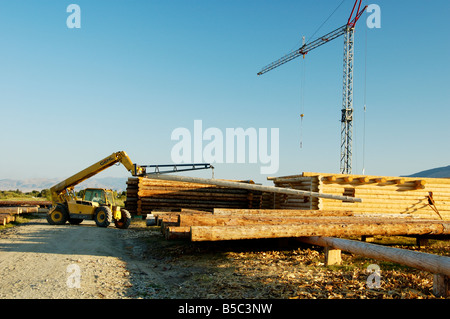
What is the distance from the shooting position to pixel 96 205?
1716 centimetres

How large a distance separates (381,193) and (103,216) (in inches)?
590

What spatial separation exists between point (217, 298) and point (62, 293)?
8.40 feet

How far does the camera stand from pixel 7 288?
237 inches

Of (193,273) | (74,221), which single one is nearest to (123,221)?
(74,221)

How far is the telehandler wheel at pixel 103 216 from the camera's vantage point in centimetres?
1653

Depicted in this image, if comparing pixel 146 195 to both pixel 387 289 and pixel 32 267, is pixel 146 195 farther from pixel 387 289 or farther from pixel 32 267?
pixel 387 289

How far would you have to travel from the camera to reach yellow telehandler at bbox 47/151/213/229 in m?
16.7

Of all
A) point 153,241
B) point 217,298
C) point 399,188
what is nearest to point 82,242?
point 153,241

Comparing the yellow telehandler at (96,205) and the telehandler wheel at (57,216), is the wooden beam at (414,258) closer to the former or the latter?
the yellow telehandler at (96,205)

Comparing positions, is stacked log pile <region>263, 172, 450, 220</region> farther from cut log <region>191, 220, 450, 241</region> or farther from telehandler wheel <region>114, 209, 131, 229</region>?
telehandler wheel <region>114, 209, 131, 229</region>

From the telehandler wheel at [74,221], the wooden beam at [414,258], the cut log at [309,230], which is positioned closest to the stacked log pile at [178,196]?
the telehandler wheel at [74,221]

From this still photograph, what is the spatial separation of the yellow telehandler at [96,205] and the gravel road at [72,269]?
186 inches

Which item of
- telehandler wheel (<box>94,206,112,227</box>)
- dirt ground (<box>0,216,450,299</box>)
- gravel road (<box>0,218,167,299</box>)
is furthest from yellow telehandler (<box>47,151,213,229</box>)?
dirt ground (<box>0,216,450,299</box>)

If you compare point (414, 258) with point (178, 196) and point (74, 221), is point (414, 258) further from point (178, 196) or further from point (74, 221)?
point (178, 196)
